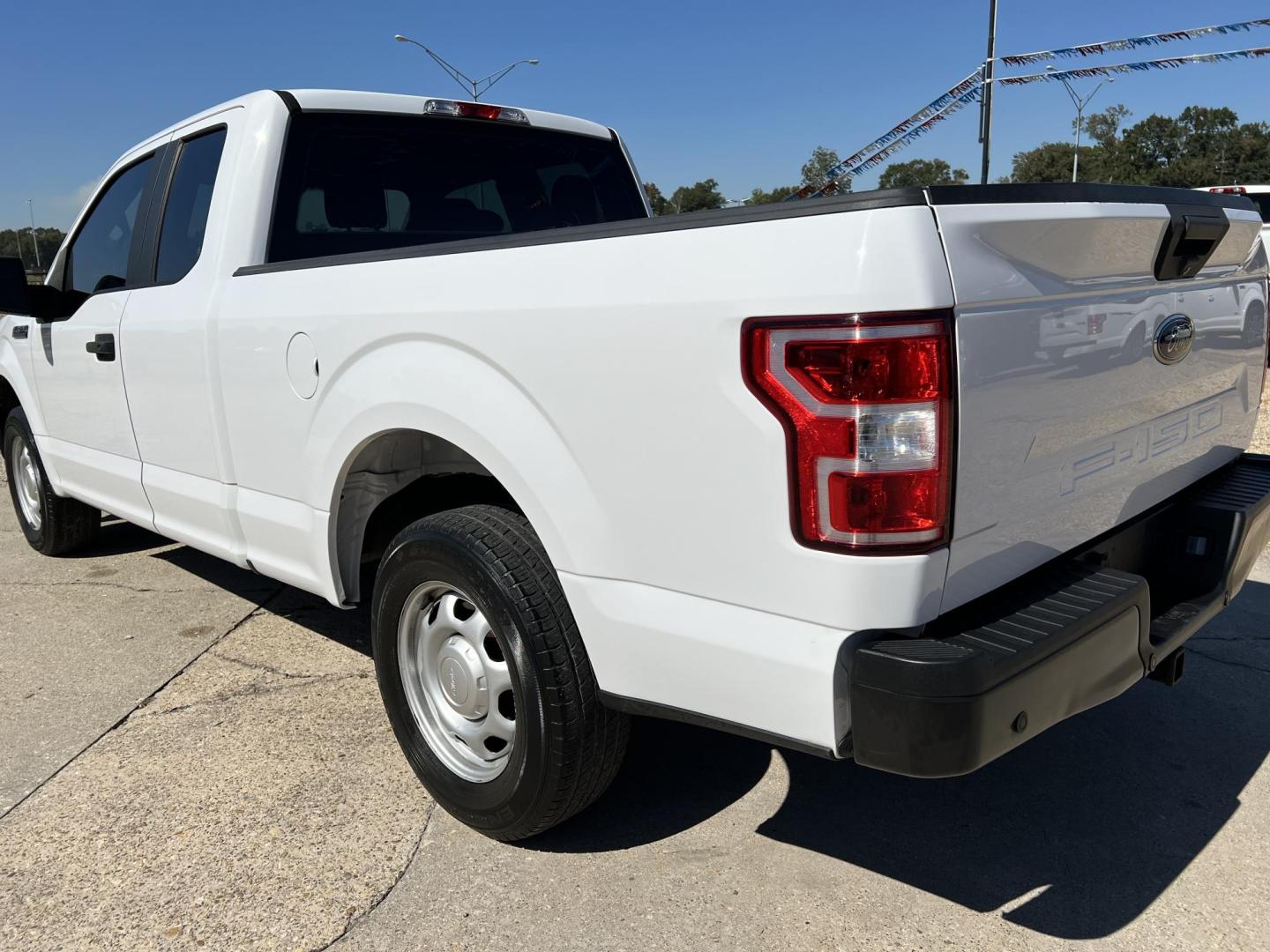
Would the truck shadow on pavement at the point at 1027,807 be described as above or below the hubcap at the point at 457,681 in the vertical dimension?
below

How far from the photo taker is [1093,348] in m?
2.07

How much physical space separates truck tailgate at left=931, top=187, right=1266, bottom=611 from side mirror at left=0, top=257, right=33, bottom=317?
381 centimetres

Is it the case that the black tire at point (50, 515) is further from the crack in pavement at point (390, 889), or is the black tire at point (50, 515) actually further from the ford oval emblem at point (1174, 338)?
the ford oval emblem at point (1174, 338)

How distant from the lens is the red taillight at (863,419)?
172 centimetres

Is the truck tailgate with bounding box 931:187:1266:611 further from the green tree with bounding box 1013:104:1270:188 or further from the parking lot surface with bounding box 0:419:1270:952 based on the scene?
the green tree with bounding box 1013:104:1270:188

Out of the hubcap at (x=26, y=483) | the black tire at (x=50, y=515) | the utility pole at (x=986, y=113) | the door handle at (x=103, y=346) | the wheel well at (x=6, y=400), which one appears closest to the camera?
the door handle at (x=103, y=346)

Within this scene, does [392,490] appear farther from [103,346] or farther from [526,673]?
[103,346]

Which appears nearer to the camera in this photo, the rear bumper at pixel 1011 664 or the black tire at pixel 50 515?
the rear bumper at pixel 1011 664

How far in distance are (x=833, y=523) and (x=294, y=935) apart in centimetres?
158

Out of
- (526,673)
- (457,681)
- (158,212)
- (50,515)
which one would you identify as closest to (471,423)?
(526,673)

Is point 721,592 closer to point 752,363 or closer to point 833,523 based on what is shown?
point 833,523

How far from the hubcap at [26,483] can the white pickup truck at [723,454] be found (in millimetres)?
2196

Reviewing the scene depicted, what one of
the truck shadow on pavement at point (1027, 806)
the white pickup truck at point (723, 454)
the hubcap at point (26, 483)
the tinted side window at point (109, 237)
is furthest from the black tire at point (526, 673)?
the hubcap at point (26, 483)

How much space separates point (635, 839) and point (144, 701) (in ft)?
6.42
